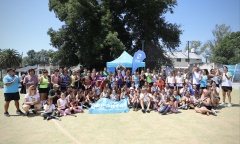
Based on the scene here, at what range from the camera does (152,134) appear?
5.70 meters

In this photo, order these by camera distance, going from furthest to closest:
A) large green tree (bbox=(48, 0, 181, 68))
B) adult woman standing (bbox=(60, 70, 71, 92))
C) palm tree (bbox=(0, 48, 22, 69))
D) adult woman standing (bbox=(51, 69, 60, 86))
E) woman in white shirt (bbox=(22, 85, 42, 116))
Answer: palm tree (bbox=(0, 48, 22, 69))
large green tree (bbox=(48, 0, 181, 68))
adult woman standing (bbox=(60, 70, 71, 92))
adult woman standing (bbox=(51, 69, 60, 86))
woman in white shirt (bbox=(22, 85, 42, 116))

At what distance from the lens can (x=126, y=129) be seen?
6211mm

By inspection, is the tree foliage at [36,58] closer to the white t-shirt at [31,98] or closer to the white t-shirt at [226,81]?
the white t-shirt at [31,98]

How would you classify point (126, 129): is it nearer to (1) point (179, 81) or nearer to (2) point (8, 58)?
(1) point (179, 81)


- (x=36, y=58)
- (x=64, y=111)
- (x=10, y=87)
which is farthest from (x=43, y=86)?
(x=36, y=58)

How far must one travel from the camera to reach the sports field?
5285mm

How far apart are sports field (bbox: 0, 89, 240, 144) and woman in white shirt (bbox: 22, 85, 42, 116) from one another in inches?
21.3

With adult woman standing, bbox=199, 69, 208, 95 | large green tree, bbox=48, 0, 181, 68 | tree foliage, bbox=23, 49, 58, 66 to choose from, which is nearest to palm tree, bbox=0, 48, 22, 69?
large green tree, bbox=48, 0, 181, 68

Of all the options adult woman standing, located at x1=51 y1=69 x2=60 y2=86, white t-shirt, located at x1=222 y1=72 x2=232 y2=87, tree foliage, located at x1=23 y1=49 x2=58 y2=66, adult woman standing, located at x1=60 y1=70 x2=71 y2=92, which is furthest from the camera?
tree foliage, located at x1=23 y1=49 x2=58 y2=66

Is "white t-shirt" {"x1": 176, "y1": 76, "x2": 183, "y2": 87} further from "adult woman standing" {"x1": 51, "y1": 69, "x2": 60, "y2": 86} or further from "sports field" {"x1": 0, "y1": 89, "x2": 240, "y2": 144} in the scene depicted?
"adult woman standing" {"x1": 51, "y1": 69, "x2": 60, "y2": 86}

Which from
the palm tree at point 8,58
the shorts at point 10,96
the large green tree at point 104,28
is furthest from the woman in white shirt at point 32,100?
the palm tree at point 8,58

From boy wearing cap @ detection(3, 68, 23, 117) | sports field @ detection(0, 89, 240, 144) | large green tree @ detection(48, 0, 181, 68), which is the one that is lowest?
sports field @ detection(0, 89, 240, 144)

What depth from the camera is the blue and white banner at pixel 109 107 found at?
8.66 meters

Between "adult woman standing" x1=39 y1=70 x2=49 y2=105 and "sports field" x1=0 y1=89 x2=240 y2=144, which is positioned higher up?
"adult woman standing" x1=39 y1=70 x2=49 y2=105
